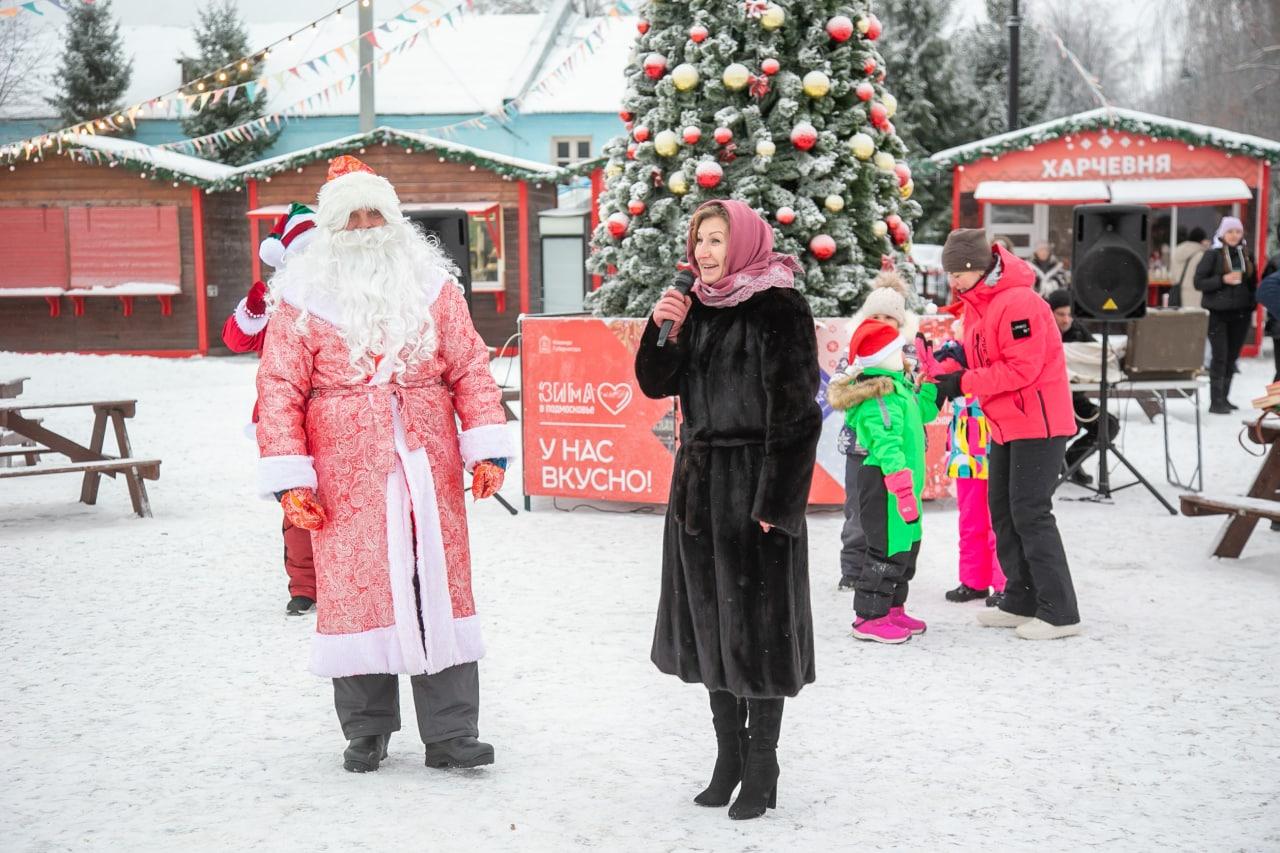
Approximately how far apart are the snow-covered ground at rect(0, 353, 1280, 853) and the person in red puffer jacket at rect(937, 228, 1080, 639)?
1.08 feet

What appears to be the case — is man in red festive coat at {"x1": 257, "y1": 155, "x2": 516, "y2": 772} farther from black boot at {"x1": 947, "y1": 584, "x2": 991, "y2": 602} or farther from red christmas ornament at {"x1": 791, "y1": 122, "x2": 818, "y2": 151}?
red christmas ornament at {"x1": 791, "y1": 122, "x2": 818, "y2": 151}

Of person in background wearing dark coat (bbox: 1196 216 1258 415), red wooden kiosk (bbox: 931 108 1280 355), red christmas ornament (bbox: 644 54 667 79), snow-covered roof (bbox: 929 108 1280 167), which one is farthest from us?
red wooden kiosk (bbox: 931 108 1280 355)

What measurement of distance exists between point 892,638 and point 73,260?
67.4ft

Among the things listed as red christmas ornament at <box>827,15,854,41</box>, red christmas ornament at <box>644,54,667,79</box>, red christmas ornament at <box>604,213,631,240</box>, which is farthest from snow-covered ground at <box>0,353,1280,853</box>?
red christmas ornament at <box>827,15,854,41</box>

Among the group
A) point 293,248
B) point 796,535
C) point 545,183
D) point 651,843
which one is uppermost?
point 545,183

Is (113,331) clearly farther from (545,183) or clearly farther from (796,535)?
(796,535)

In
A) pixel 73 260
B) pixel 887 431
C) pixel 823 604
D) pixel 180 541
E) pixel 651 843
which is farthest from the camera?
pixel 73 260

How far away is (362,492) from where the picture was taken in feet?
13.6

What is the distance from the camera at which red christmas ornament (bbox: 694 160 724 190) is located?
347 inches

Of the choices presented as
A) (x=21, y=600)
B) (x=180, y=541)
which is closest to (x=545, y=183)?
(x=180, y=541)

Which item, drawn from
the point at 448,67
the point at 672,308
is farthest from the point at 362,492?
the point at 448,67

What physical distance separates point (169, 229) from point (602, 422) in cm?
1653

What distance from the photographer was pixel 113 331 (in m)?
23.4

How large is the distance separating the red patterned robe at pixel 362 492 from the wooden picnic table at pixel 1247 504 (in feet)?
16.1
